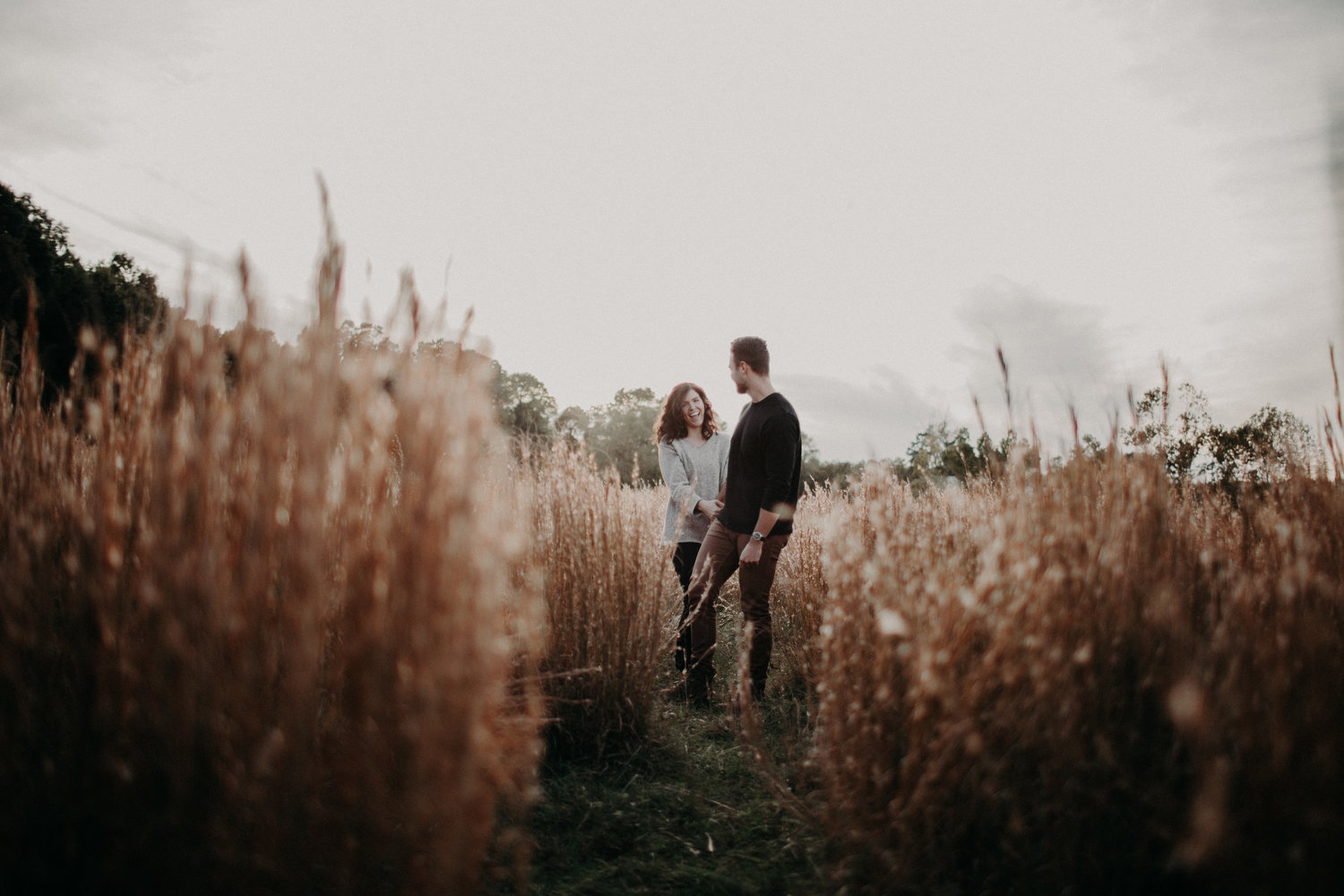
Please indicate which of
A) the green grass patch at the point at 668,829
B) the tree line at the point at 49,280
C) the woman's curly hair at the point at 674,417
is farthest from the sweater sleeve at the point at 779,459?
the tree line at the point at 49,280

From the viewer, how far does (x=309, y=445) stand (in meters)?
1.10

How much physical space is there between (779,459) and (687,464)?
1.05 meters

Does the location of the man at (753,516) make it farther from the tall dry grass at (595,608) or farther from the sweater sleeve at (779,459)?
the tall dry grass at (595,608)

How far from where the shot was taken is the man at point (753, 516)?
3.57 meters

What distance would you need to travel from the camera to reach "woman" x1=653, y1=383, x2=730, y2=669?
438 centimetres

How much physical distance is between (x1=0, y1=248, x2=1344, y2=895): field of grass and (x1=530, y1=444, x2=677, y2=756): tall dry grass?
619 millimetres

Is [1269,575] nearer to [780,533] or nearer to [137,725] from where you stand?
[780,533]

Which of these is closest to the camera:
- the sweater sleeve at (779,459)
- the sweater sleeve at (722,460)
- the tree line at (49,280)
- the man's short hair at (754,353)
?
the sweater sleeve at (779,459)

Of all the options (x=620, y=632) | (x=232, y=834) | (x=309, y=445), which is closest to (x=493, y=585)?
(x=309, y=445)

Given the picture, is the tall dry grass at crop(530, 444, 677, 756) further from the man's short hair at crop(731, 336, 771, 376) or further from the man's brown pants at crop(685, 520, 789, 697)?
the man's short hair at crop(731, 336, 771, 376)

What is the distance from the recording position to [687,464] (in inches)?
176

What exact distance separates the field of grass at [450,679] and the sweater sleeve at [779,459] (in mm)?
1392

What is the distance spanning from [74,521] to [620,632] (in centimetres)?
196

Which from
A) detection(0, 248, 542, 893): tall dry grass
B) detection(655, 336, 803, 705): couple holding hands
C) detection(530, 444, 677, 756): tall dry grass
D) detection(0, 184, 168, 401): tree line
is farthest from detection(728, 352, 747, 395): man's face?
detection(0, 184, 168, 401): tree line
